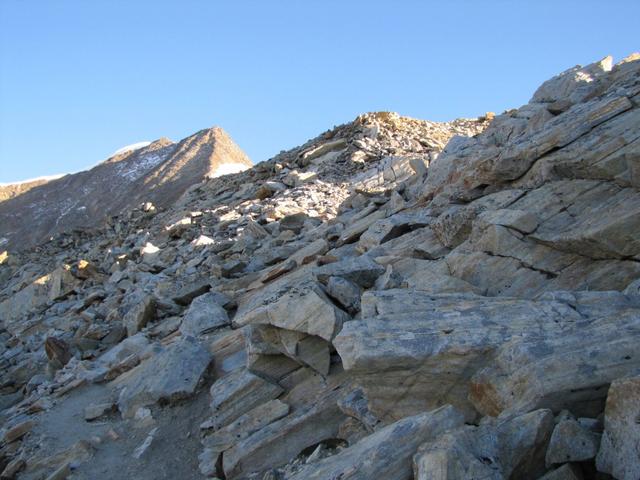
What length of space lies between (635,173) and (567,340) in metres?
3.25

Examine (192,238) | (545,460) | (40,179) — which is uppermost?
(40,179)

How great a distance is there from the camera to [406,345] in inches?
201

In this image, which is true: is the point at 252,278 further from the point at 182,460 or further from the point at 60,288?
the point at 60,288

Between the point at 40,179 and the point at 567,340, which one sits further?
the point at 40,179

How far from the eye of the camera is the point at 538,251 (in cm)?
723

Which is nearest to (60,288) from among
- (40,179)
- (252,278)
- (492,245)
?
(252,278)

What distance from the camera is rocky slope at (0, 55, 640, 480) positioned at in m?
4.09

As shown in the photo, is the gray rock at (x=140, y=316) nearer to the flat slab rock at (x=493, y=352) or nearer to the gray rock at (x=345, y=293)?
the gray rock at (x=345, y=293)

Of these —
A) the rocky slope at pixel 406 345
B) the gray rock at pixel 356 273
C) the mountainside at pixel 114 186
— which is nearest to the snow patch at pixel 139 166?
the mountainside at pixel 114 186

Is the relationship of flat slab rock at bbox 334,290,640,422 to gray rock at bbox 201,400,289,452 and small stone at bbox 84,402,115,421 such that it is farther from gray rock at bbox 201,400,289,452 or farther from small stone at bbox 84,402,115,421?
small stone at bbox 84,402,115,421

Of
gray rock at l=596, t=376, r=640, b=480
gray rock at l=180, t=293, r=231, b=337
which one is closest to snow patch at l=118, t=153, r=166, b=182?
gray rock at l=180, t=293, r=231, b=337

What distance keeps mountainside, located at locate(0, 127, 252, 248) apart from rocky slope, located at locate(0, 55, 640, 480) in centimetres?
2813

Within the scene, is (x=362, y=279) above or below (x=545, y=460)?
above

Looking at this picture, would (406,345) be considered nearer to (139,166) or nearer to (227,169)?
(227,169)
